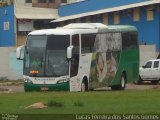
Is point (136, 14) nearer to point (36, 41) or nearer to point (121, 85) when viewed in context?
point (121, 85)

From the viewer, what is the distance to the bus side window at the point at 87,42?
3247cm

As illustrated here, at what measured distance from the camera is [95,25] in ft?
114

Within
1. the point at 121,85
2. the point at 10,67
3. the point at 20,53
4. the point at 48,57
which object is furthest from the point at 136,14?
the point at 48,57

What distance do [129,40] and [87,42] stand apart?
16.9 feet

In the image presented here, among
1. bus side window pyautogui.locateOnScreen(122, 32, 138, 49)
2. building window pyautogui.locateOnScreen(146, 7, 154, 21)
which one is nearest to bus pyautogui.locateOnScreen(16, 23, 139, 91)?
bus side window pyautogui.locateOnScreen(122, 32, 138, 49)

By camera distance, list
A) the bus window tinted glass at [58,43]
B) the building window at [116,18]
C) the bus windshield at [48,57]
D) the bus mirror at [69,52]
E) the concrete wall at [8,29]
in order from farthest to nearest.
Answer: the concrete wall at [8,29]
the building window at [116,18]
the bus window tinted glass at [58,43]
the bus windshield at [48,57]
the bus mirror at [69,52]

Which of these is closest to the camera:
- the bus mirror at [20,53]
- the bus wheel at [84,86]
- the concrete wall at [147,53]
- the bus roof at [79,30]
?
the bus roof at [79,30]

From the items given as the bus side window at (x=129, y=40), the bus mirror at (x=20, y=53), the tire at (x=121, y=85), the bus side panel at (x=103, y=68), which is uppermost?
the bus side window at (x=129, y=40)

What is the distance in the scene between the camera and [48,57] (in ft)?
102

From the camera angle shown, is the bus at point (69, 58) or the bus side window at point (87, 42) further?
the bus side window at point (87, 42)

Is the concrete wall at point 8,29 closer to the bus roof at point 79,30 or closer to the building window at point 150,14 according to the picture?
the building window at point 150,14

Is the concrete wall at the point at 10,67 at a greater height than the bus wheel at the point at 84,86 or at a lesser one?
lesser

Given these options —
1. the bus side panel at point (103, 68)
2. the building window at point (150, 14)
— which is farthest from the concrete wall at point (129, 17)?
the bus side panel at point (103, 68)

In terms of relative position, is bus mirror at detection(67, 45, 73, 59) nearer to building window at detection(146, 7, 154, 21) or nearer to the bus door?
the bus door
